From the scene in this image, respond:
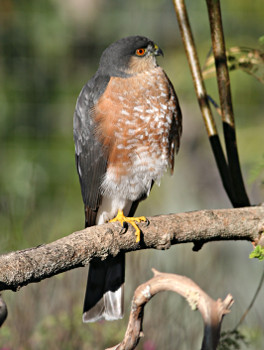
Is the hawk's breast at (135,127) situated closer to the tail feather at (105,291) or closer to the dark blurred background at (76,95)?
the tail feather at (105,291)

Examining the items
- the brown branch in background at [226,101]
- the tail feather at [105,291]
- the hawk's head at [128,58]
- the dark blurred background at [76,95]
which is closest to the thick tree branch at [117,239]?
the brown branch in background at [226,101]

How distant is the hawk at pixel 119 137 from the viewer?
2.47 m

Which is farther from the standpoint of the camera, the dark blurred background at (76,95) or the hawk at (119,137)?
the dark blurred background at (76,95)

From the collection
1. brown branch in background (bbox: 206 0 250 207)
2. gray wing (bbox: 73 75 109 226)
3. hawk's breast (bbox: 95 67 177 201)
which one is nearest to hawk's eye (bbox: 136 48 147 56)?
hawk's breast (bbox: 95 67 177 201)

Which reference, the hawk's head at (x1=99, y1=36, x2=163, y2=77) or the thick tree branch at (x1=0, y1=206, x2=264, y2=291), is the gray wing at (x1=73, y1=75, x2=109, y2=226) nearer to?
the hawk's head at (x1=99, y1=36, x2=163, y2=77)

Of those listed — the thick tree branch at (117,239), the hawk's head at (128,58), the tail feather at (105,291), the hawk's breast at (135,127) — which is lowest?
the tail feather at (105,291)

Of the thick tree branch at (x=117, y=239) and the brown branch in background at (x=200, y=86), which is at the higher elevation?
the brown branch in background at (x=200, y=86)

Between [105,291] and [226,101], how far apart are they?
0.97m

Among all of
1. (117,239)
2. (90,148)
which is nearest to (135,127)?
(90,148)

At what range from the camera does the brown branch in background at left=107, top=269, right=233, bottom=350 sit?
1.51 meters

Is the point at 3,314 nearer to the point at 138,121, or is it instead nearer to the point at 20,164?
the point at 138,121

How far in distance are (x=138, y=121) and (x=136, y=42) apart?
1.40 feet

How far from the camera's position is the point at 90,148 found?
255 cm

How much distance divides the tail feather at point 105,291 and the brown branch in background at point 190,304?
0.79m
